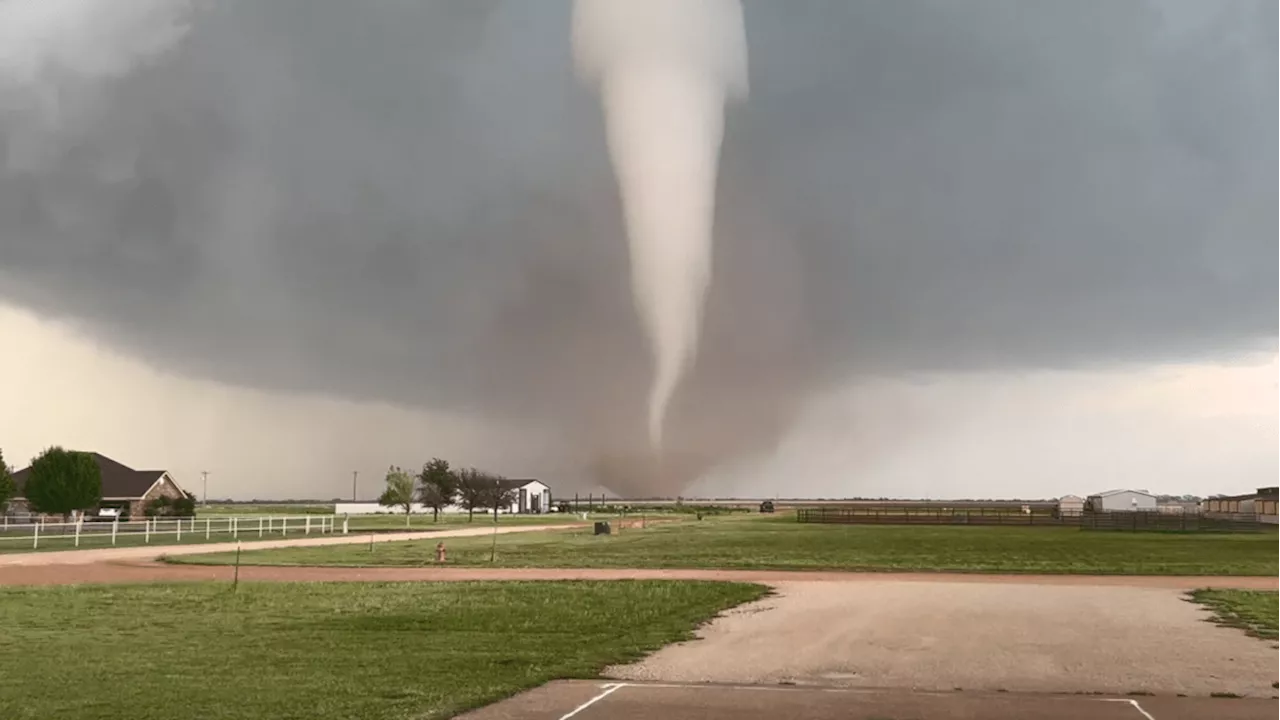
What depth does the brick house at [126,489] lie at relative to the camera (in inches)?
3720

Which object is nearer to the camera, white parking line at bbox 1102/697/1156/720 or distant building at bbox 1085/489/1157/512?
white parking line at bbox 1102/697/1156/720

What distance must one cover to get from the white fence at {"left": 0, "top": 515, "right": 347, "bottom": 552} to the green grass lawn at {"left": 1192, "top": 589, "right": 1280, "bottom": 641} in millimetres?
42527

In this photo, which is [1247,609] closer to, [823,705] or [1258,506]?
[823,705]

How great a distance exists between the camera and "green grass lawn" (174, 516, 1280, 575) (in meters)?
43.9

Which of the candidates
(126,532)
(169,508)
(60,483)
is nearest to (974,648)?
(126,532)

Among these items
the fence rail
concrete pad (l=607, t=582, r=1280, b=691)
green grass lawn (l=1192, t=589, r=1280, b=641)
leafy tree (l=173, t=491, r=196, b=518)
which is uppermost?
leafy tree (l=173, t=491, r=196, b=518)

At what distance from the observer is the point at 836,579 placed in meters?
37.0

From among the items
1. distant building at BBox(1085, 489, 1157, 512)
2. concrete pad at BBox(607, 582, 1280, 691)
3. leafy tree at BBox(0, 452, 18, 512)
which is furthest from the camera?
distant building at BBox(1085, 489, 1157, 512)

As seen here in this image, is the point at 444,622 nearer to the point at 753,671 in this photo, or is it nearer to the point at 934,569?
the point at 753,671

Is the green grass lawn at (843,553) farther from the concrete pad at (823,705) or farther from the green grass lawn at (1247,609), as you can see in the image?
the concrete pad at (823,705)

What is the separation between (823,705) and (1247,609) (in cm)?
1886

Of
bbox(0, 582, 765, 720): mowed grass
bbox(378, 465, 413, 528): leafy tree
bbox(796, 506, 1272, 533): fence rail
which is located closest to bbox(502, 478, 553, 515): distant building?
bbox(378, 465, 413, 528): leafy tree

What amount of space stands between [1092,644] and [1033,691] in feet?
20.9

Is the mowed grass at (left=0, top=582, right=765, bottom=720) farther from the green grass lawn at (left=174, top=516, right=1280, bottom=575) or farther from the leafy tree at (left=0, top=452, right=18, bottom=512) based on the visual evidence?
the leafy tree at (left=0, top=452, right=18, bottom=512)
